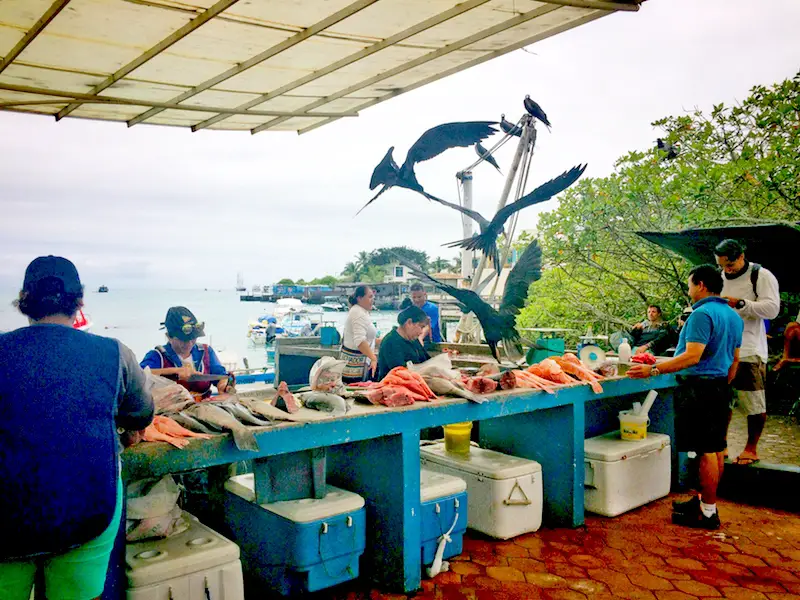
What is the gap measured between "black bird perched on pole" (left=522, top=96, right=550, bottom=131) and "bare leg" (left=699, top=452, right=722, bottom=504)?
2.89 meters

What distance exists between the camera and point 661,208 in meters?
9.51

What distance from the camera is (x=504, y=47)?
5277 millimetres

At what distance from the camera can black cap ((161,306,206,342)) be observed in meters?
4.44

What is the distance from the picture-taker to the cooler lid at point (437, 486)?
3.73 m

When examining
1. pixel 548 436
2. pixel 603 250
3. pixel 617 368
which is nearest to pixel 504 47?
pixel 617 368

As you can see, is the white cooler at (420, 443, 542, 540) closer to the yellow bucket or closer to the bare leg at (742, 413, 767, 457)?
the yellow bucket

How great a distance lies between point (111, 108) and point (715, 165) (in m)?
7.53

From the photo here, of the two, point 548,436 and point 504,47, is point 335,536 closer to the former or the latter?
point 548,436

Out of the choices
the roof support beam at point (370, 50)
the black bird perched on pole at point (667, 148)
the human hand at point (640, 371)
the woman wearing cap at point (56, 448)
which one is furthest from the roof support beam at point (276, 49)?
the black bird perched on pole at point (667, 148)

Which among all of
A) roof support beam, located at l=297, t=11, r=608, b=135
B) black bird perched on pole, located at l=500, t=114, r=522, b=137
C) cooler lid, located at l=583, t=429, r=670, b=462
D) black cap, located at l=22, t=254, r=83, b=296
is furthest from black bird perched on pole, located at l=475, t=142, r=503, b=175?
black cap, located at l=22, t=254, r=83, b=296

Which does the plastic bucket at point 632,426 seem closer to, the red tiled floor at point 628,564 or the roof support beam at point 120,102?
the red tiled floor at point 628,564

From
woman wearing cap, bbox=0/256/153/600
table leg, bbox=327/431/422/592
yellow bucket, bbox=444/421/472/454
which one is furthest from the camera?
yellow bucket, bbox=444/421/472/454

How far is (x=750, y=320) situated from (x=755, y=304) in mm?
241

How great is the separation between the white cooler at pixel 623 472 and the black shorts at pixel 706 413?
519 mm
